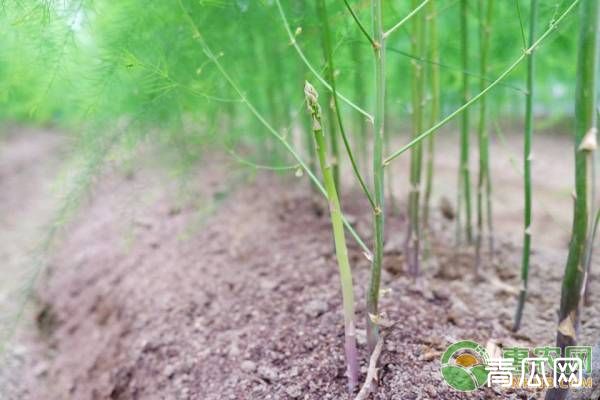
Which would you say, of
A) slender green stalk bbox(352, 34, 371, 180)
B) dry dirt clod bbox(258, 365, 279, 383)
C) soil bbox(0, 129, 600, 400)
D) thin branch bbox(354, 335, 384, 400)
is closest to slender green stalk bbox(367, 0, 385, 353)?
thin branch bbox(354, 335, 384, 400)

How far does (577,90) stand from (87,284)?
1755 millimetres

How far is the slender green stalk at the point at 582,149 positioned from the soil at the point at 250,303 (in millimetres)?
252

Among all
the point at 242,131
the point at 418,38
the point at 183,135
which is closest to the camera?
the point at 418,38

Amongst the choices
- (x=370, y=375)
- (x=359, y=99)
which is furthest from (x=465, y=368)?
(x=359, y=99)

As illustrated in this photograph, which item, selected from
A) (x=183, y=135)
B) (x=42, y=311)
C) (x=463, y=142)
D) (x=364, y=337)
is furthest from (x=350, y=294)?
(x=42, y=311)

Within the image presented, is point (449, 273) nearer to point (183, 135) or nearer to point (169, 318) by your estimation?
point (169, 318)

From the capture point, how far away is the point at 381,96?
30.7 inches

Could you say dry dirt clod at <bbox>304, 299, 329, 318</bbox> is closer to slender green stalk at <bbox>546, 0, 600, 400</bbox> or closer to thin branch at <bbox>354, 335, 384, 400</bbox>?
thin branch at <bbox>354, 335, 384, 400</bbox>

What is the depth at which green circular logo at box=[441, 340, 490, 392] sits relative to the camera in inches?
34.9

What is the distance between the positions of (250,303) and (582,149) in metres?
0.92

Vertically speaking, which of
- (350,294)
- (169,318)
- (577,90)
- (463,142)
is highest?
(577,90)

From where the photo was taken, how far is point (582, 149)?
2.23 feet

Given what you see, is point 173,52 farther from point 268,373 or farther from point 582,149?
point 582,149

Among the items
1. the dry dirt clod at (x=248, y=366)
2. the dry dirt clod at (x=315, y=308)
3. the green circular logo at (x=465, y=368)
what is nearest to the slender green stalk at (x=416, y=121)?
the dry dirt clod at (x=315, y=308)
